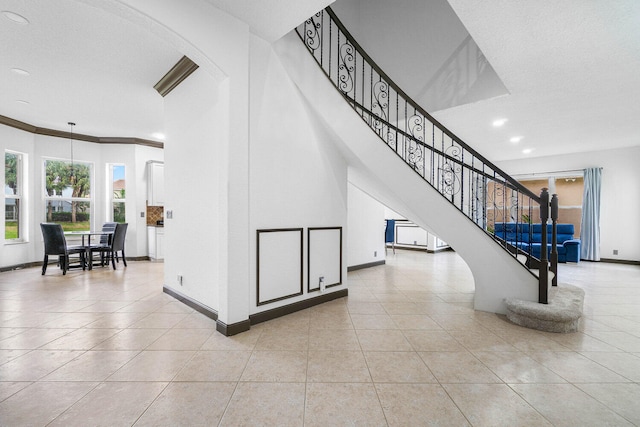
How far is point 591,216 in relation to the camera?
753 centimetres

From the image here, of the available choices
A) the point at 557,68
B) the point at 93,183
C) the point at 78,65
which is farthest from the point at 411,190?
the point at 93,183

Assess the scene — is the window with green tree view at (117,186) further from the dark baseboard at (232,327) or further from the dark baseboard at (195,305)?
the dark baseboard at (232,327)

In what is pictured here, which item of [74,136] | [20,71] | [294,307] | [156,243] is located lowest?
[294,307]

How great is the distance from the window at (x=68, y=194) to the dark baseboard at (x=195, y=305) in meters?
4.88

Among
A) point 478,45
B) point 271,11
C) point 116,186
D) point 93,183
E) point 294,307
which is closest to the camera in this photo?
point 271,11

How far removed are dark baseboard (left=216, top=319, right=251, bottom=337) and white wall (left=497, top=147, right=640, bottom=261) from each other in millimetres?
9353

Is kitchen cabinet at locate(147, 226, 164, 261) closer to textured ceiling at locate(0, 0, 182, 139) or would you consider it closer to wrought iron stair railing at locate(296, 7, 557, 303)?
textured ceiling at locate(0, 0, 182, 139)

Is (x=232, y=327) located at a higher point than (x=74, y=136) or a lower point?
lower

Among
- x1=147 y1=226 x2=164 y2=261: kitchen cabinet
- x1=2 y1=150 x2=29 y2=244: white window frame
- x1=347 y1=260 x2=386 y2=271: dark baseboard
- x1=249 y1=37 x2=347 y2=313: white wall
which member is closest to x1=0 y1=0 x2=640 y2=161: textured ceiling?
x1=249 y1=37 x2=347 y2=313: white wall

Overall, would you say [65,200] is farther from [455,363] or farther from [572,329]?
[572,329]

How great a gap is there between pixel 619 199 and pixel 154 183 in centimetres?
1186

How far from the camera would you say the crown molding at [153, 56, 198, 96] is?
347 cm

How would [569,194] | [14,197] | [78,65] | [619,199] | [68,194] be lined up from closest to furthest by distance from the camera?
[78,65] → [14,197] → [68,194] → [619,199] → [569,194]

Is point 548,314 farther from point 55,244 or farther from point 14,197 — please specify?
point 14,197
